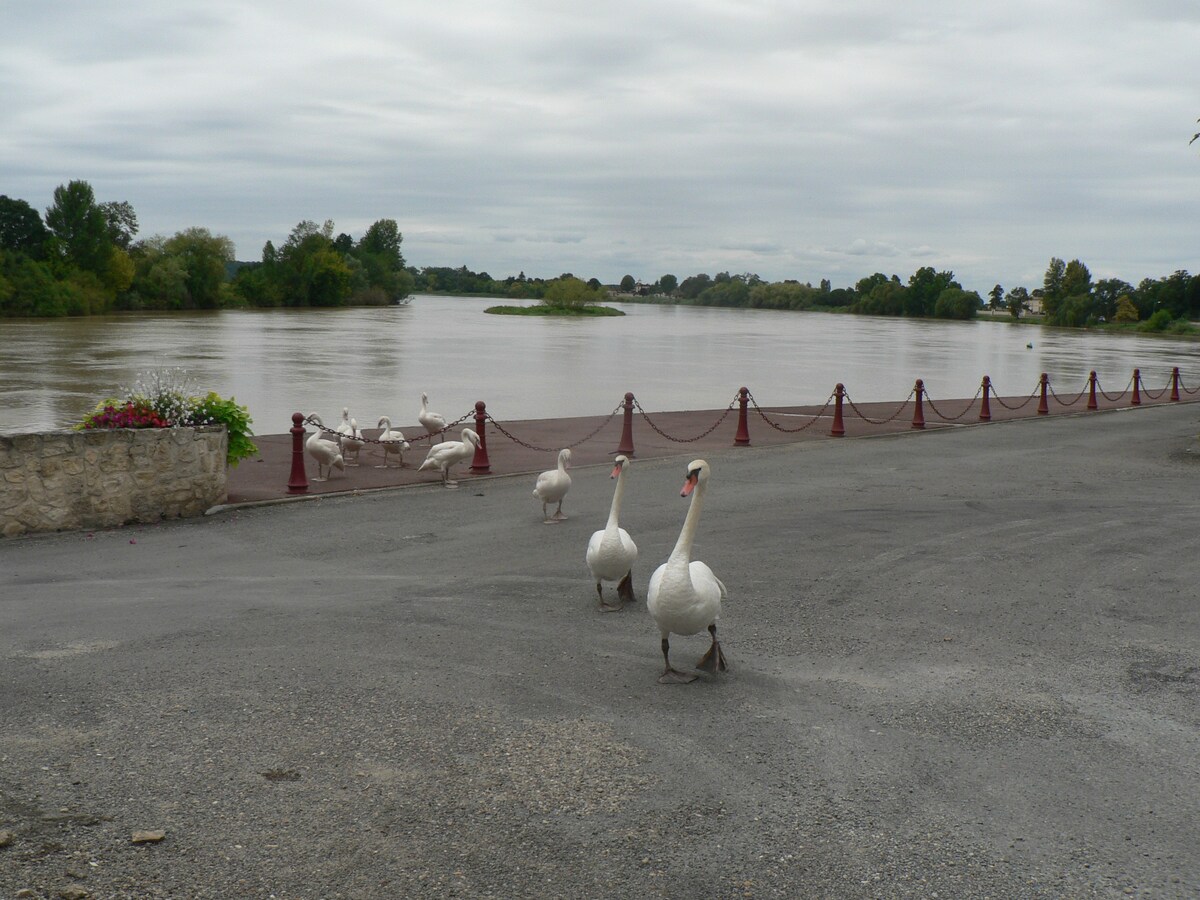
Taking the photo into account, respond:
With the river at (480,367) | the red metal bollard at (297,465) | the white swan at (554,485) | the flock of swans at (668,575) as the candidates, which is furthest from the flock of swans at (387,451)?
the white swan at (554,485)

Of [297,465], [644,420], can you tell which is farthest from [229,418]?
[644,420]

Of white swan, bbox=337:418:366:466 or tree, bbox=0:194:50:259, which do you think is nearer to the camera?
white swan, bbox=337:418:366:466

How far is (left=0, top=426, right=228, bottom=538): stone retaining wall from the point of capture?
34.7ft

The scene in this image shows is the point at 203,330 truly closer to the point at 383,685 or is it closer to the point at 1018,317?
the point at 383,685

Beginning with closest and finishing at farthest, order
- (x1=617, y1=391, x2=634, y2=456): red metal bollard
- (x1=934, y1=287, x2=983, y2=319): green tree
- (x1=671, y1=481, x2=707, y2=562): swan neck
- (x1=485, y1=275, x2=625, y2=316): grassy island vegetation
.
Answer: (x1=671, y1=481, x2=707, y2=562): swan neck
(x1=617, y1=391, x2=634, y2=456): red metal bollard
(x1=485, y1=275, x2=625, y2=316): grassy island vegetation
(x1=934, y1=287, x2=983, y2=319): green tree

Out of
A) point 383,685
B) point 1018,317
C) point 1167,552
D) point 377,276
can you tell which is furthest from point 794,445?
point 1018,317

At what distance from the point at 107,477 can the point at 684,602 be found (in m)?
7.44

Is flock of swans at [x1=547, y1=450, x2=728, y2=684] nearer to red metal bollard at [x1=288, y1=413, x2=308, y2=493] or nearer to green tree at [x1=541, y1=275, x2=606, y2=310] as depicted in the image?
red metal bollard at [x1=288, y1=413, x2=308, y2=493]

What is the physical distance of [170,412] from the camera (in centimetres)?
1195

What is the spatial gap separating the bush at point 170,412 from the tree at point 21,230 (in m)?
106

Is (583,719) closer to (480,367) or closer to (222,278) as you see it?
(480,367)

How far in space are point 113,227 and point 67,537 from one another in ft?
430

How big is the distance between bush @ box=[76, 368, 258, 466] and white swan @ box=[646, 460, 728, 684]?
7.41 m

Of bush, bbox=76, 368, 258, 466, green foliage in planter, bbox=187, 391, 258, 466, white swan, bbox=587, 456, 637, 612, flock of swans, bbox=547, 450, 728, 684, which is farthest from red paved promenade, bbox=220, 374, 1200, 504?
flock of swans, bbox=547, 450, 728, 684
